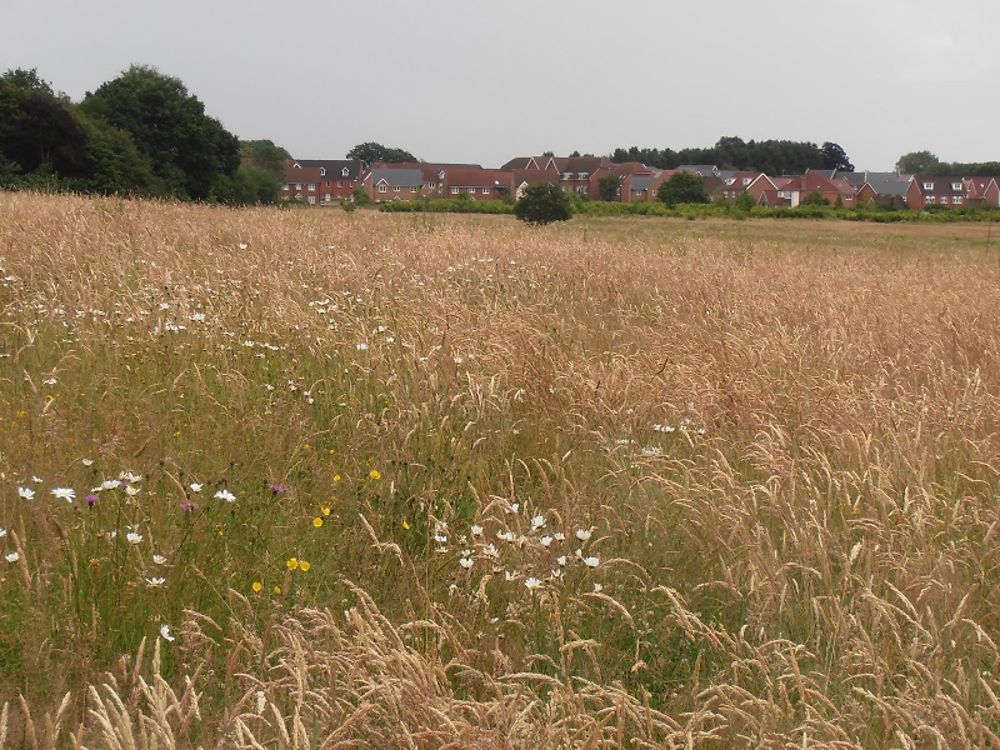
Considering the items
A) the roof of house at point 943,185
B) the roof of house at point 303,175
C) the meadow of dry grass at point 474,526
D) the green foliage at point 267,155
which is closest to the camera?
the meadow of dry grass at point 474,526

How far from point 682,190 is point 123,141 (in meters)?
52.7

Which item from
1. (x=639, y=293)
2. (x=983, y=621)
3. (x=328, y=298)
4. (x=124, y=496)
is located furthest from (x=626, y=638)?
(x=639, y=293)

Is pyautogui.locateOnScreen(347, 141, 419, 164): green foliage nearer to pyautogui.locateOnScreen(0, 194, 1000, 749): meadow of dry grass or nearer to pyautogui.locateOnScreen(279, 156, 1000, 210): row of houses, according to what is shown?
pyautogui.locateOnScreen(279, 156, 1000, 210): row of houses

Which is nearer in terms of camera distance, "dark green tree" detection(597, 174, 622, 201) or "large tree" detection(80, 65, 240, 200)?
"large tree" detection(80, 65, 240, 200)

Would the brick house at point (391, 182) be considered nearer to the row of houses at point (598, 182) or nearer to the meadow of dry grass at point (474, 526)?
the row of houses at point (598, 182)

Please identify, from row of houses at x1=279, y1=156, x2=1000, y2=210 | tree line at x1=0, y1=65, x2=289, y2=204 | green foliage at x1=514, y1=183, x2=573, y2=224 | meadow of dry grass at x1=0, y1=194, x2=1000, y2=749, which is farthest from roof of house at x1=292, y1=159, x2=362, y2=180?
meadow of dry grass at x1=0, y1=194, x2=1000, y2=749

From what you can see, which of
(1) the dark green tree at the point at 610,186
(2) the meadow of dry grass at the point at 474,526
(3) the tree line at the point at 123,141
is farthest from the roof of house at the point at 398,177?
(2) the meadow of dry grass at the point at 474,526

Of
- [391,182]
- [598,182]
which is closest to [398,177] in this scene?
[391,182]

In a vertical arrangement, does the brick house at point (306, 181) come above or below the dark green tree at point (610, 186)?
above

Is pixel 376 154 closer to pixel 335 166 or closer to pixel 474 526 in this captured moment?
pixel 335 166

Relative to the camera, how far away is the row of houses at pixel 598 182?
10712 cm

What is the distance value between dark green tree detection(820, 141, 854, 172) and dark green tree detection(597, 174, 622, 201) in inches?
1293

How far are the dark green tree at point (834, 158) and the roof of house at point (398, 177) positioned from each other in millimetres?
54679

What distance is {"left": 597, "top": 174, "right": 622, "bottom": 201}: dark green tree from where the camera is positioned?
10894cm
